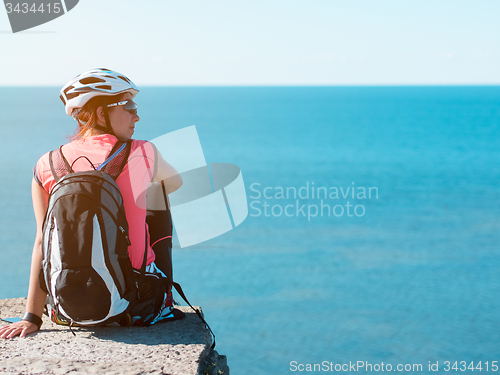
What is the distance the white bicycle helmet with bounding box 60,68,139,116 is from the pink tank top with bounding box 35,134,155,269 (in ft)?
0.75

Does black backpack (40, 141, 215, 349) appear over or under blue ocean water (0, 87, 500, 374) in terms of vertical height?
over

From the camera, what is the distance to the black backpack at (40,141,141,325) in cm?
233

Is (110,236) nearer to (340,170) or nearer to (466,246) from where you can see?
(466,246)

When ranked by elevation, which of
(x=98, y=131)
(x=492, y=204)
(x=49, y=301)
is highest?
(x=98, y=131)

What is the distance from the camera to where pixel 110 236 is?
7.80ft

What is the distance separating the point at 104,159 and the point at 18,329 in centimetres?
100

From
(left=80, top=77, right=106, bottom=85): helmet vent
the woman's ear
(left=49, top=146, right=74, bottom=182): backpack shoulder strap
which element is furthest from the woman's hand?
(left=80, top=77, right=106, bottom=85): helmet vent

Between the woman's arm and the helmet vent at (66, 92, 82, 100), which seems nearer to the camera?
the woman's arm

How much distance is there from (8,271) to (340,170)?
32190mm

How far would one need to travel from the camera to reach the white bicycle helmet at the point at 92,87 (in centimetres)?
267

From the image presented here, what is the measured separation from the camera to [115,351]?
8.21 ft

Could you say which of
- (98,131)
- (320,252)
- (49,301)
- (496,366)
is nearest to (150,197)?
(98,131)

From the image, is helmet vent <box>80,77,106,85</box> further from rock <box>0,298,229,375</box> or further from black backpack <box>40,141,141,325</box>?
rock <box>0,298,229,375</box>

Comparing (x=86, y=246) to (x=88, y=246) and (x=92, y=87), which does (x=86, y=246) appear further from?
(x=92, y=87)
